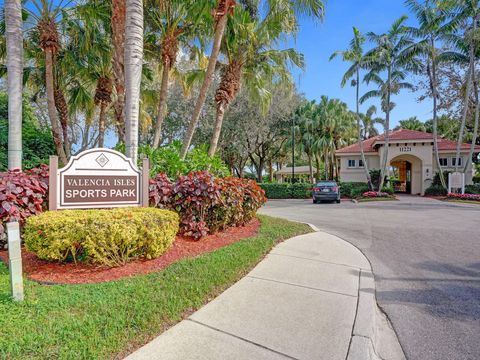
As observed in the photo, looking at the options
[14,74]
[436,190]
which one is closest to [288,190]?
[436,190]

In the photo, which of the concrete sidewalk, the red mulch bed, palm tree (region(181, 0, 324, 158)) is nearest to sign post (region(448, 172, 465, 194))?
palm tree (region(181, 0, 324, 158))

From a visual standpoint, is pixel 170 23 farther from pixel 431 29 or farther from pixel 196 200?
pixel 431 29

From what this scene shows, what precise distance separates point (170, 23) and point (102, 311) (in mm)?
10489

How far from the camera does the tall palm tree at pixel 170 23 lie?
9.63 meters

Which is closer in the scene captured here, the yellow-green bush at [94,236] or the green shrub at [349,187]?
the yellow-green bush at [94,236]

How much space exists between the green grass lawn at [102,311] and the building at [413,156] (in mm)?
27113

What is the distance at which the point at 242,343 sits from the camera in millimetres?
2789

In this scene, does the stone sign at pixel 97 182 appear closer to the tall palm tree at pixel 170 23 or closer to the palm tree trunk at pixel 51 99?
the tall palm tree at pixel 170 23

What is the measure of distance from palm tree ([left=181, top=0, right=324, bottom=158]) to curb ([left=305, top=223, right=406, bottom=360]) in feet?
22.1

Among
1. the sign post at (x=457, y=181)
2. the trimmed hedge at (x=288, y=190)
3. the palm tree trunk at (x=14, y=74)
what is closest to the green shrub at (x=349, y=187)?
the trimmed hedge at (x=288, y=190)

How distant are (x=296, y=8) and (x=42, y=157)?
12.2 metres

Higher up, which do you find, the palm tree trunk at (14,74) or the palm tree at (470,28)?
the palm tree at (470,28)

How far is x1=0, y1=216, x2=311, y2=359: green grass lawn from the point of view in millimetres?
2379

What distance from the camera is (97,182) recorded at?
5.03 m
